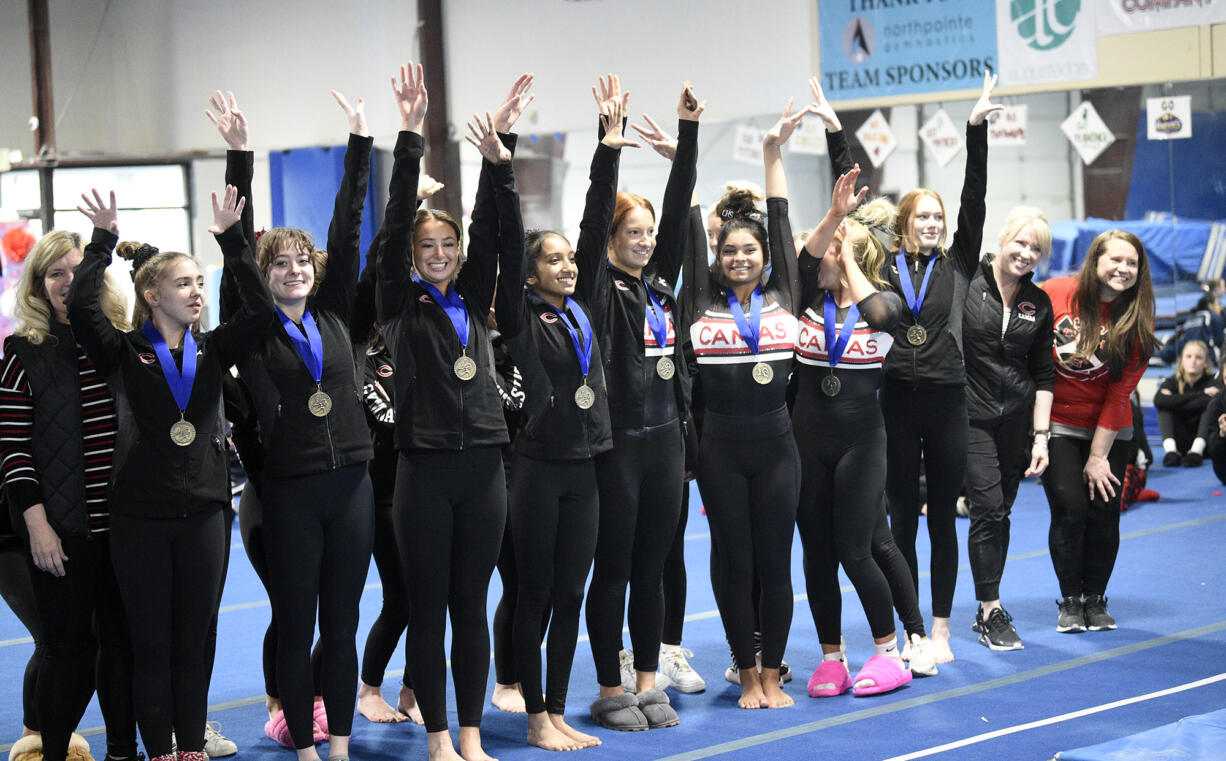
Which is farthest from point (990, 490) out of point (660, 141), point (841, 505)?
point (660, 141)

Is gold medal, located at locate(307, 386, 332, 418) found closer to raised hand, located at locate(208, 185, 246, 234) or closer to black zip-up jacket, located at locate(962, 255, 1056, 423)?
raised hand, located at locate(208, 185, 246, 234)

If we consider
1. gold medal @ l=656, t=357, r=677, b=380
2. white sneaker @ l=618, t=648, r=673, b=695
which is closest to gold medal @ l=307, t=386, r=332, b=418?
gold medal @ l=656, t=357, r=677, b=380

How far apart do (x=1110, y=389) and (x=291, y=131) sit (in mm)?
9954

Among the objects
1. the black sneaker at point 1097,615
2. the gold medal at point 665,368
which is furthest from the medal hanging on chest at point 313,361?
the black sneaker at point 1097,615

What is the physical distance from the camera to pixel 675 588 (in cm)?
494

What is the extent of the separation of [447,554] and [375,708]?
1000 mm

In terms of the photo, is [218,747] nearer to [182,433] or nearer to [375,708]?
[375,708]

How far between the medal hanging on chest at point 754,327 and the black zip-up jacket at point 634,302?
0.19 meters

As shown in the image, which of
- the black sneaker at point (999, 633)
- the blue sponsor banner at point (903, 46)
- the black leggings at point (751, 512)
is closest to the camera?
the black leggings at point (751, 512)

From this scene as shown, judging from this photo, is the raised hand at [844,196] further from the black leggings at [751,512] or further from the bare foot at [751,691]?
the bare foot at [751,691]

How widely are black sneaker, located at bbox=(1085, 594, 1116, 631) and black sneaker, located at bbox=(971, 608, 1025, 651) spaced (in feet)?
1.26

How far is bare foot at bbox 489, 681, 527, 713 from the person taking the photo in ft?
15.1

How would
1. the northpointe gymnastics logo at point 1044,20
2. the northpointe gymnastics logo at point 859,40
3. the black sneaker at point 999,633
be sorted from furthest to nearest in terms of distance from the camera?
1. the northpointe gymnastics logo at point 859,40
2. the northpointe gymnastics logo at point 1044,20
3. the black sneaker at point 999,633

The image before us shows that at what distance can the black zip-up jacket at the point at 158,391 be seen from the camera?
11.7 ft
